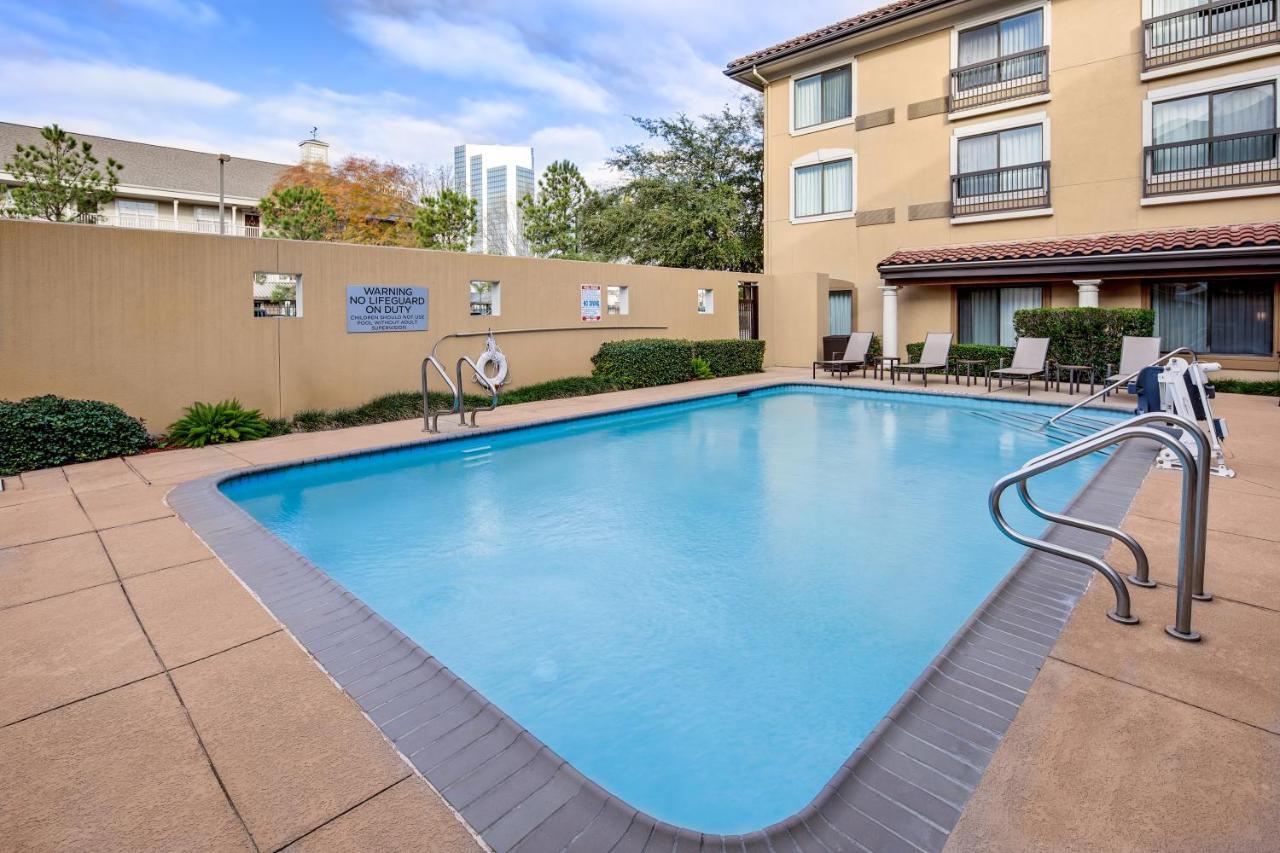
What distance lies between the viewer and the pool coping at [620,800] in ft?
6.43

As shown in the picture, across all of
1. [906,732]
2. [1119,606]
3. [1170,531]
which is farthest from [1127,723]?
[1170,531]

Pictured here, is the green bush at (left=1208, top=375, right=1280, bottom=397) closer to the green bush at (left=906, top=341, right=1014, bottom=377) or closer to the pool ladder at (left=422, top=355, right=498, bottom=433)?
the green bush at (left=906, top=341, right=1014, bottom=377)

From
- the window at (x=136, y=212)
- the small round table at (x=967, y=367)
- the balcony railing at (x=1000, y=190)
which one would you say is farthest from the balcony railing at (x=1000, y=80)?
the window at (x=136, y=212)

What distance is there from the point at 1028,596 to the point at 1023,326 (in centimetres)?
1073

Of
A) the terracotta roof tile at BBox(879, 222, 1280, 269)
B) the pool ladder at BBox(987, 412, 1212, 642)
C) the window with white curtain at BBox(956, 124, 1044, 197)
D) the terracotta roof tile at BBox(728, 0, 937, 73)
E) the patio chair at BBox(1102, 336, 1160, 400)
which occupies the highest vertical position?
the terracotta roof tile at BBox(728, 0, 937, 73)

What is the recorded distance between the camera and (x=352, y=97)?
85.0 ft

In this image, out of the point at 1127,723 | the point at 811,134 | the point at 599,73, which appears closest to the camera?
the point at 1127,723

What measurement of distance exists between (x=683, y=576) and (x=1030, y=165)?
45.2 feet

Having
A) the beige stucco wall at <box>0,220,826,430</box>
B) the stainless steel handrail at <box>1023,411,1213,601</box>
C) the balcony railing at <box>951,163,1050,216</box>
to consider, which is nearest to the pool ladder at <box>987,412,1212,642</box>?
the stainless steel handrail at <box>1023,411,1213,601</box>

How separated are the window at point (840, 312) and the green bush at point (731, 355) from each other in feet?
7.50

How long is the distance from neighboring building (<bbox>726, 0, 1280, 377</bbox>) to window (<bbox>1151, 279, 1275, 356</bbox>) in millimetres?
25

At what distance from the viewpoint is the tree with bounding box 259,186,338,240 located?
2192cm

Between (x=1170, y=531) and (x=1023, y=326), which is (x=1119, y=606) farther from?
(x=1023, y=326)

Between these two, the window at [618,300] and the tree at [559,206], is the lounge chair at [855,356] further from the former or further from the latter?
the tree at [559,206]
